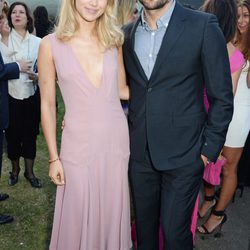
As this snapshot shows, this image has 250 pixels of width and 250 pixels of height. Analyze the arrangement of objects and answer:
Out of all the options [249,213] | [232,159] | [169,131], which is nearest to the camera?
[169,131]

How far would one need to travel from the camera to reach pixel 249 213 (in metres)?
3.93

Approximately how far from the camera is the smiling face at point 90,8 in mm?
2250

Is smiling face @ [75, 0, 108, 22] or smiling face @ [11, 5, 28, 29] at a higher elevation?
smiling face @ [75, 0, 108, 22]

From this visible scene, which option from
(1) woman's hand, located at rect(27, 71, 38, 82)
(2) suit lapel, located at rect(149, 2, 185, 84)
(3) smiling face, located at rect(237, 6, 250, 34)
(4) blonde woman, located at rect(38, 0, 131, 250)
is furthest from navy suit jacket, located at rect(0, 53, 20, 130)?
(3) smiling face, located at rect(237, 6, 250, 34)

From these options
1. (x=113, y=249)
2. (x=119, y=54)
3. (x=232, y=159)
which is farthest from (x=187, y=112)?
(x=232, y=159)

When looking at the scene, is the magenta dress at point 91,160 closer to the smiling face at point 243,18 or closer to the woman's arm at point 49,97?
the woman's arm at point 49,97

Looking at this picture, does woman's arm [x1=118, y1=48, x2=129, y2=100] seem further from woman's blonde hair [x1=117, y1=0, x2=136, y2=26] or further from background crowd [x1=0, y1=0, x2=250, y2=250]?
woman's blonde hair [x1=117, y1=0, x2=136, y2=26]

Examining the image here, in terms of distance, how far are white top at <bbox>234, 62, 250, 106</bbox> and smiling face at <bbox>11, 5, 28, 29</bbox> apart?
2.43 meters

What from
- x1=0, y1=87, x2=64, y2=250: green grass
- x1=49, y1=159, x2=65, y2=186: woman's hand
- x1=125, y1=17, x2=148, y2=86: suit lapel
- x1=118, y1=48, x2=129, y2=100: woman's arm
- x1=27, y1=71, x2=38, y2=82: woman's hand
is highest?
x1=125, y1=17, x2=148, y2=86: suit lapel

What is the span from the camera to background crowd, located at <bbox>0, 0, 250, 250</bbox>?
3.33 meters

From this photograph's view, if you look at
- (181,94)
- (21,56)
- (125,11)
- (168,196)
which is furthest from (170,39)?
(21,56)

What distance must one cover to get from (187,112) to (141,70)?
1.25ft

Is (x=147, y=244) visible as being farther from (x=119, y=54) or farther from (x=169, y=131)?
(x=119, y=54)

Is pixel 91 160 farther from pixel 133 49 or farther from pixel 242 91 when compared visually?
pixel 242 91
